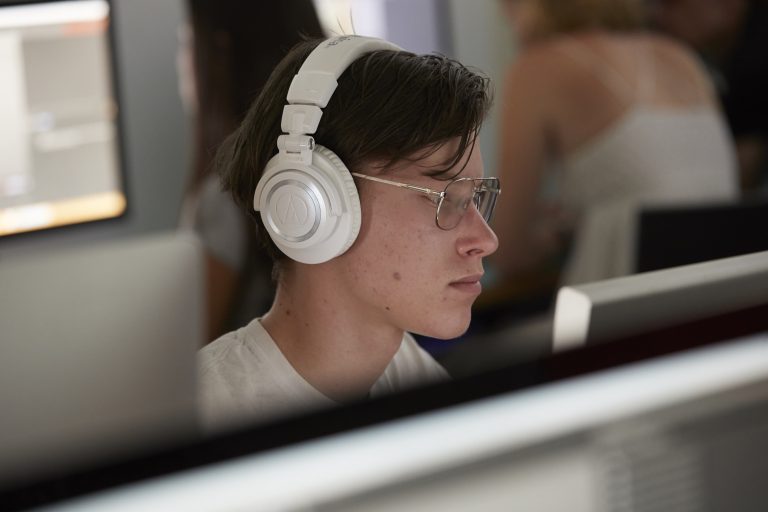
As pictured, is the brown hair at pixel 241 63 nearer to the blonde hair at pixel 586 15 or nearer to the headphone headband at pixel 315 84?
the headphone headband at pixel 315 84

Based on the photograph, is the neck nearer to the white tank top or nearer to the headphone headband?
the headphone headband

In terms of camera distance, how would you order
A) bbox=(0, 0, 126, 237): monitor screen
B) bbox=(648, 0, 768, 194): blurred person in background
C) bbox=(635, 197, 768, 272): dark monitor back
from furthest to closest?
bbox=(648, 0, 768, 194): blurred person in background < bbox=(635, 197, 768, 272): dark monitor back < bbox=(0, 0, 126, 237): monitor screen

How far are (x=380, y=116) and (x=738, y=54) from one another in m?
1.74

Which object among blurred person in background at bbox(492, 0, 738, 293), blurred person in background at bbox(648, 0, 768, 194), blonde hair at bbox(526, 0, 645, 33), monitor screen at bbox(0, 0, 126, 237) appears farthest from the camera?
blurred person in background at bbox(648, 0, 768, 194)

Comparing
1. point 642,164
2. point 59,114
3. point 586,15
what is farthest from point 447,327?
point 586,15

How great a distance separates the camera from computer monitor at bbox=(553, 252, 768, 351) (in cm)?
38

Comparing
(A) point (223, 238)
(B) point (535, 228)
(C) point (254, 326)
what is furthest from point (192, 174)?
(B) point (535, 228)

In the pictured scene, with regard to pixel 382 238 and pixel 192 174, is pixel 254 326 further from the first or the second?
pixel 192 174

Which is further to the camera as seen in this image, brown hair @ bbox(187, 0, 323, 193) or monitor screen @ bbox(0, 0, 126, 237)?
monitor screen @ bbox(0, 0, 126, 237)

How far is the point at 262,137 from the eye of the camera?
1.39 feet

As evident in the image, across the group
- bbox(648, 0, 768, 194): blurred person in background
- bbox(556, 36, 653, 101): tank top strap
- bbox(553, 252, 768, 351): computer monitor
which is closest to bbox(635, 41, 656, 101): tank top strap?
bbox(556, 36, 653, 101): tank top strap

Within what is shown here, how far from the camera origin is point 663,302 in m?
0.41

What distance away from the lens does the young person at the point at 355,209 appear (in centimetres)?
41

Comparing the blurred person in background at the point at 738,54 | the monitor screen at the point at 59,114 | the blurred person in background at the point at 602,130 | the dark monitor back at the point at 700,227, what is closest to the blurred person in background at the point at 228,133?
the monitor screen at the point at 59,114
